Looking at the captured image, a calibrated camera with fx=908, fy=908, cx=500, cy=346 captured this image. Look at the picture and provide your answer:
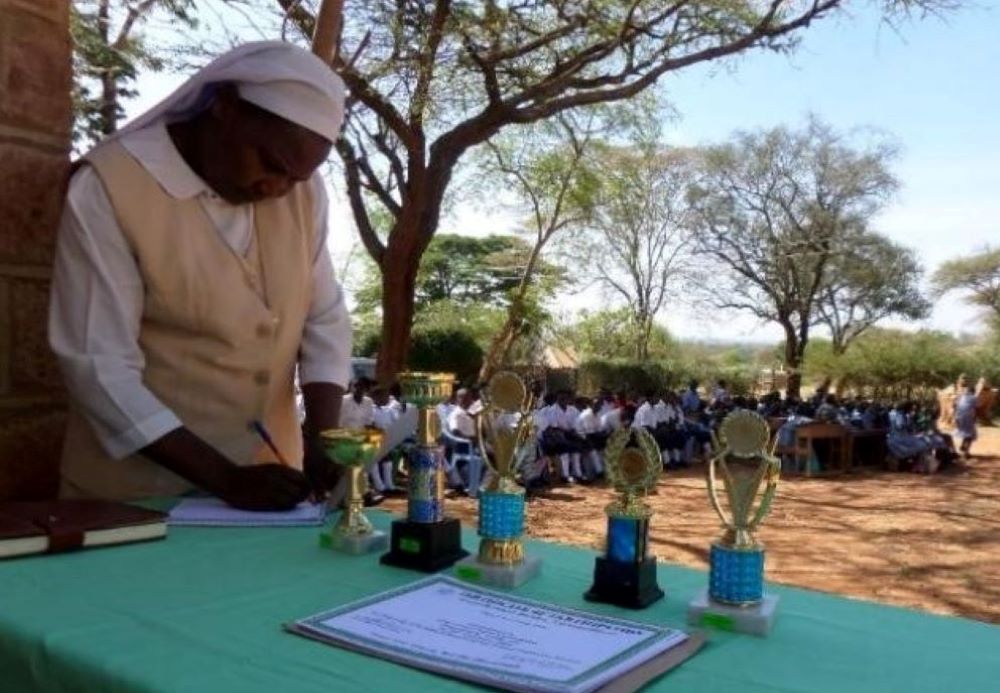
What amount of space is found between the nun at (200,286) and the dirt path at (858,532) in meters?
3.82

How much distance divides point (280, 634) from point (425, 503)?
39cm

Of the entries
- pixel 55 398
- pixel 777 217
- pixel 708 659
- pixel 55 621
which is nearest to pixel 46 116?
pixel 55 398

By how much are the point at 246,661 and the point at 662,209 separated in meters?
31.7

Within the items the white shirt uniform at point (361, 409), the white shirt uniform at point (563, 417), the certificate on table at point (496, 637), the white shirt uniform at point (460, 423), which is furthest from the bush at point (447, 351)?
the certificate on table at point (496, 637)

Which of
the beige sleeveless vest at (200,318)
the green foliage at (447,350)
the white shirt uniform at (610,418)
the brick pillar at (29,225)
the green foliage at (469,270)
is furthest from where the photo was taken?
the green foliage at (469,270)

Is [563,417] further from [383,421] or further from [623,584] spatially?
[623,584]

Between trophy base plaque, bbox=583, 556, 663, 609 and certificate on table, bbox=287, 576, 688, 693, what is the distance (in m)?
0.09

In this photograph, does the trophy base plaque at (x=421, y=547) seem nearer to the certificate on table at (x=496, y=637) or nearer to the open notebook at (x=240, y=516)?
the certificate on table at (x=496, y=637)

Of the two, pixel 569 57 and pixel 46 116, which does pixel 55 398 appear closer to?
pixel 46 116

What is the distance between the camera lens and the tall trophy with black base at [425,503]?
4.40 feet

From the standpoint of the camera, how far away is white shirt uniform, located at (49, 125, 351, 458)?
162cm

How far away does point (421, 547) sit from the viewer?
52.8 inches

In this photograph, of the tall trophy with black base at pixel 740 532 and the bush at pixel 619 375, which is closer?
the tall trophy with black base at pixel 740 532

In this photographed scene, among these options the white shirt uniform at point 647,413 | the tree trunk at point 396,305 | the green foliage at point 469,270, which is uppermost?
the green foliage at point 469,270
